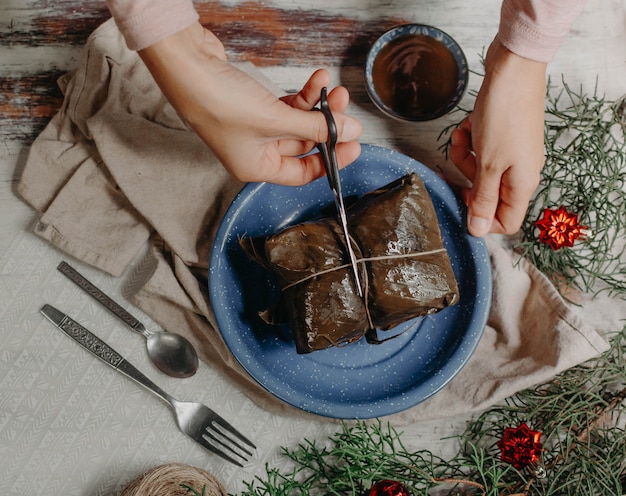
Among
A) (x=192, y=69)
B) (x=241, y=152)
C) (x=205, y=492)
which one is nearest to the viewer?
(x=192, y=69)

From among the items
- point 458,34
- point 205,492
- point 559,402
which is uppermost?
point 458,34

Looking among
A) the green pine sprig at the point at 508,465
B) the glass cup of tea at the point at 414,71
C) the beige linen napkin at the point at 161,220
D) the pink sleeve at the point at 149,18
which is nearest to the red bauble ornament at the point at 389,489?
the green pine sprig at the point at 508,465

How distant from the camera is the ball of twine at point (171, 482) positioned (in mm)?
1497

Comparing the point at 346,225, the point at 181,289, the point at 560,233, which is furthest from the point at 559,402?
the point at 181,289

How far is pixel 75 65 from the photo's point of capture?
1762 millimetres

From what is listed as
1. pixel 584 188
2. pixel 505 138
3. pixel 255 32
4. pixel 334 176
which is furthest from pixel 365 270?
pixel 255 32

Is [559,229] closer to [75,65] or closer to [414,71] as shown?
[414,71]

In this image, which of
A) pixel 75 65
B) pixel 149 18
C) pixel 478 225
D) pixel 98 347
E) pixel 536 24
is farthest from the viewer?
pixel 75 65

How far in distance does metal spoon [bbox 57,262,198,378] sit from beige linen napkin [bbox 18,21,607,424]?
0.03 meters

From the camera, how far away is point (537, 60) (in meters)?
1.35

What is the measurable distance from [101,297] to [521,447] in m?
1.11

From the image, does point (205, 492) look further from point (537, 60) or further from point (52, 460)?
point (537, 60)

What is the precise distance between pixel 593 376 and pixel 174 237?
3.72ft

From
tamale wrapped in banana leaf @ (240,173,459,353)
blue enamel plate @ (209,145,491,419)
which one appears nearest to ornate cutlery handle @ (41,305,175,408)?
blue enamel plate @ (209,145,491,419)
